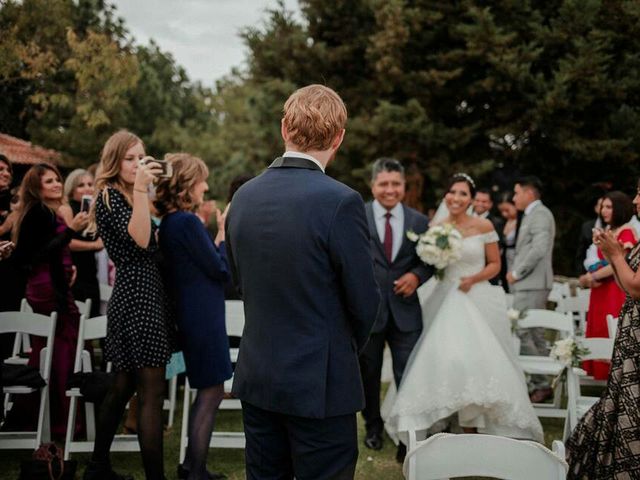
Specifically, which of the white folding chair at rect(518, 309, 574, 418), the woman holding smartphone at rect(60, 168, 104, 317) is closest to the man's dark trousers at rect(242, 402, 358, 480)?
the white folding chair at rect(518, 309, 574, 418)

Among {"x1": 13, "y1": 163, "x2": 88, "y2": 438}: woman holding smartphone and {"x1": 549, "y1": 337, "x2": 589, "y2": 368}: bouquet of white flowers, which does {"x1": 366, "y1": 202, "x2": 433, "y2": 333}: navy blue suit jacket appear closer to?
{"x1": 549, "y1": 337, "x2": 589, "y2": 368}: bouquet of white flowers

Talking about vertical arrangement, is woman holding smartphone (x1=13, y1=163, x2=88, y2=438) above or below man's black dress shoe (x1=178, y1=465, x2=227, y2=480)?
above

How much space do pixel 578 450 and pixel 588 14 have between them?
11573 mm

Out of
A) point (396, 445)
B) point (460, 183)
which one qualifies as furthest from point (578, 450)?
point (460, 183)

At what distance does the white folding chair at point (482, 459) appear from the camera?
240cm

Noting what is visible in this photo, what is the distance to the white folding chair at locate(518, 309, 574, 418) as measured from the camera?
18.6ft

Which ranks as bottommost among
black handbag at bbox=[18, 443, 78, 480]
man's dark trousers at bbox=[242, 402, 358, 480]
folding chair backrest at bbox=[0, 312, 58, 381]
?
black handbag at bbox=[18, 443, 78, 480]

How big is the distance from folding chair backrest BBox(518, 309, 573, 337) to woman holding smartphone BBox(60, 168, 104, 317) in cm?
409

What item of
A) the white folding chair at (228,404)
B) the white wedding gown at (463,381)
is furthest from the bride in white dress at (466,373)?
the white folding chair at (228,404)

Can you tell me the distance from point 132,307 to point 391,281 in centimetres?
→ 218

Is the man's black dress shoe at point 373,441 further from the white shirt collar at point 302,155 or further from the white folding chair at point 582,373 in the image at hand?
the white shirt collar at point 302,155

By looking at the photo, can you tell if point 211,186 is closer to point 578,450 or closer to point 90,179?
point 90,179

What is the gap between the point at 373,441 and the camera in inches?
205

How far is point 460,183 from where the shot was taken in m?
5.68
